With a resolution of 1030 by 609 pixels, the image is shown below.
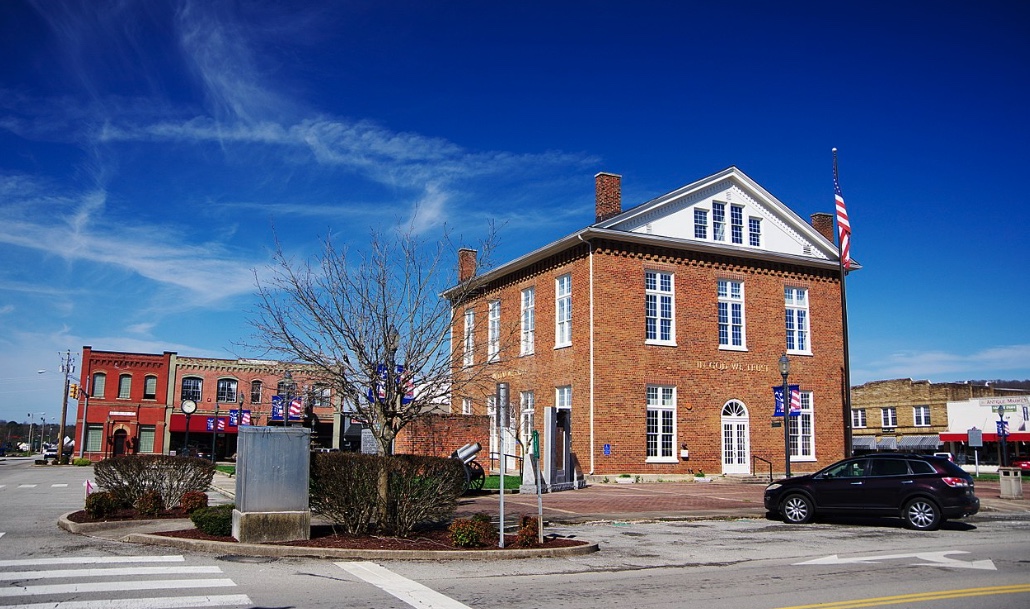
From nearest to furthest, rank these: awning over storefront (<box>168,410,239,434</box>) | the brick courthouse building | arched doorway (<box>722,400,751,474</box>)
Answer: the brick courthouse building, arched doorway (<box>722,400,751,474</box>), awning over storefront (<box>168,410,239,434</box>)

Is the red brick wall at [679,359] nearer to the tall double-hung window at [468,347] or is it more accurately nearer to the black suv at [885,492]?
the tall double-hung window at [468,347]

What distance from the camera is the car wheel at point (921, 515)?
55.7 feet

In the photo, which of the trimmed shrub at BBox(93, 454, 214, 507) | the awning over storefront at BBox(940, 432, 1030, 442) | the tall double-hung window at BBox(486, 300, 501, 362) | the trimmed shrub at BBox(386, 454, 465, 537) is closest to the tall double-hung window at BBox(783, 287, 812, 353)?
the tall double-hung window at BBox(486, 300, 501, 362)

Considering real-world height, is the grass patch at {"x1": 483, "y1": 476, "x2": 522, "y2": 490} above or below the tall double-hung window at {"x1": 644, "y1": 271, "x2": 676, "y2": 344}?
below

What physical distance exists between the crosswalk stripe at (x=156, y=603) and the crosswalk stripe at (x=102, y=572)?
1769 mm

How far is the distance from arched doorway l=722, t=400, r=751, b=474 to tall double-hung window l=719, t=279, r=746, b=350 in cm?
235

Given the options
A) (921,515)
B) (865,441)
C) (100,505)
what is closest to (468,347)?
(100,505)

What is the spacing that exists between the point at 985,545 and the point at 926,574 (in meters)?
4.29

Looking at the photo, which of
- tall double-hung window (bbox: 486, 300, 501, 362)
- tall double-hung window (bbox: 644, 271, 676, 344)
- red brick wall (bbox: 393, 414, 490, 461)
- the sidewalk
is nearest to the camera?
the sidewalk

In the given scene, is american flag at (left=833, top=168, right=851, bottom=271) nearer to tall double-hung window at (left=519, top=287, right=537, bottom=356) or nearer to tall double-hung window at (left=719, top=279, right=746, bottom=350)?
tall double-hung window at (left=719, top=279, right=746, bottom=350)

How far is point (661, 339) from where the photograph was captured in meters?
31.3

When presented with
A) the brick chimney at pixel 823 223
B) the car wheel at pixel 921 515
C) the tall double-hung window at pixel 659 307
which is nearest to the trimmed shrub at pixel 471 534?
the car wheel at pixel 921 515

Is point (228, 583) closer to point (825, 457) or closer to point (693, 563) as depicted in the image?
point (693, 563)

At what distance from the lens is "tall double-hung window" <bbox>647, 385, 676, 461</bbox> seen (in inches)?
1200
